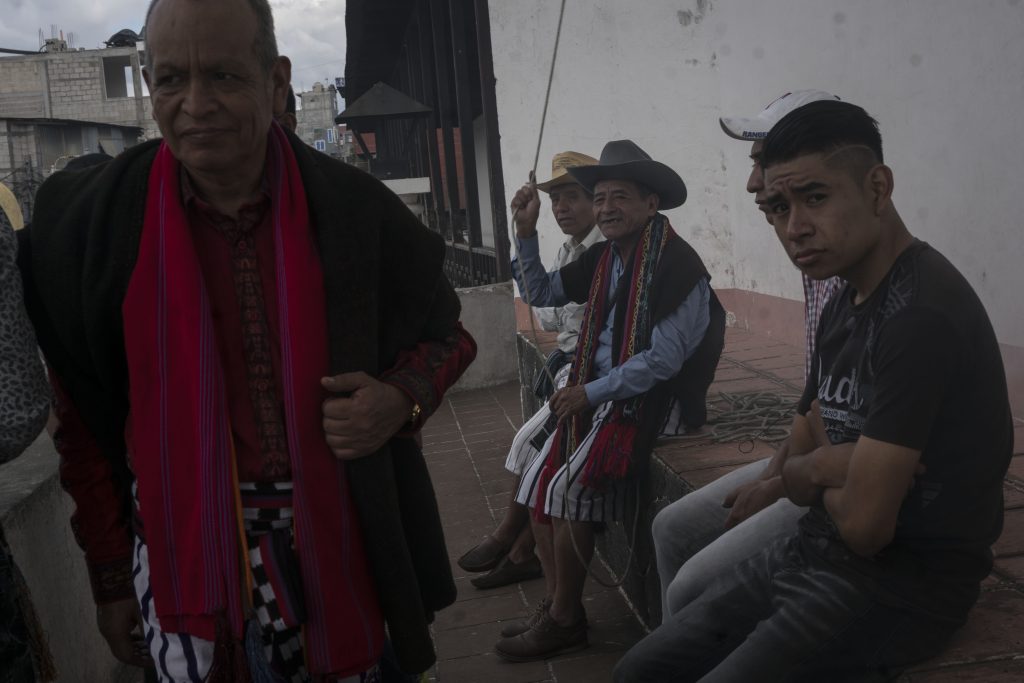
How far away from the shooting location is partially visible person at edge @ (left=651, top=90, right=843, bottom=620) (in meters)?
2.18

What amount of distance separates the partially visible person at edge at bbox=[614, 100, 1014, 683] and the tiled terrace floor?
95 millimetres

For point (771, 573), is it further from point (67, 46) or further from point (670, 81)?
point (67, 46)

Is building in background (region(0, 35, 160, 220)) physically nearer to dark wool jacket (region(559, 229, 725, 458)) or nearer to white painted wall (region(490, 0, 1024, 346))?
white painted wall (region(490, 0, 1024, 346))

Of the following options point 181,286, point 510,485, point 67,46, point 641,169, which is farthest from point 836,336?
point 67,46

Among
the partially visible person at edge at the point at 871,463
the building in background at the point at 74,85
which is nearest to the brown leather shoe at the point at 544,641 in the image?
the partially visible person at edge at the point at 871,463

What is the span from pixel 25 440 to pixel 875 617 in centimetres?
145

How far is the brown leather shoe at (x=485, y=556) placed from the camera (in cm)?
427

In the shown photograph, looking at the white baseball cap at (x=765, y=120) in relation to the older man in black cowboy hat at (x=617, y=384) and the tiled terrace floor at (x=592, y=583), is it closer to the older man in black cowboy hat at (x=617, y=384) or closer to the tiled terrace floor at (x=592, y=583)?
the older man in black cowboy hat at (x=617, y=384)

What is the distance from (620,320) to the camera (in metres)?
3.59

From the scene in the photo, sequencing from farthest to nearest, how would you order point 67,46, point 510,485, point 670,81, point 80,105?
point 67,46, point 80,105, point 670,81, point 510,485

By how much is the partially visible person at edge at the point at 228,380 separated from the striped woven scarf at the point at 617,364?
168 centimetres

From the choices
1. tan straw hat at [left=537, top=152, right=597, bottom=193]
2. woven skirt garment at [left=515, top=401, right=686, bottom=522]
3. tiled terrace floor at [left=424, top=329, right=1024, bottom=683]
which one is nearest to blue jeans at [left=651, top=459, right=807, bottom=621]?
tiled terrace floor at [left=424, top=329, right=1024, bottom=683]

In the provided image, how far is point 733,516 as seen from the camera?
7.16ft

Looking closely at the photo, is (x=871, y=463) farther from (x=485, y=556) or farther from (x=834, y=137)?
(x=485, y=556)
